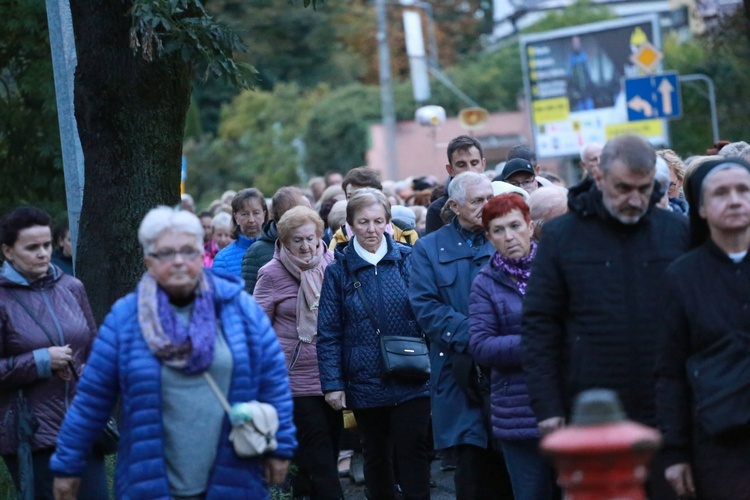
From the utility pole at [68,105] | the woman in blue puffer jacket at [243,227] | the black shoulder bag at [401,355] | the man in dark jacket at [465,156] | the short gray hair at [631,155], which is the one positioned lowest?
the black shoulder bag at [401,355]

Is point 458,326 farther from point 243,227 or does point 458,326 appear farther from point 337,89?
point 337,89

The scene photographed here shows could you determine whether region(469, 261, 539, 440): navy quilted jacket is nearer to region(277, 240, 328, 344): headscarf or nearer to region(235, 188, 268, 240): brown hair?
region(277, 240, 328, 344): headscarf

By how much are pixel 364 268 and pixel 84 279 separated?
237 centimetres

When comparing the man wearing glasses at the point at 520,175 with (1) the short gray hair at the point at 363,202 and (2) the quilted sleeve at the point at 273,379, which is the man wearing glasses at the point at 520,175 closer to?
(1) the short gray hair at the point at 363,202

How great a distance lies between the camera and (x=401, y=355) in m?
8.52

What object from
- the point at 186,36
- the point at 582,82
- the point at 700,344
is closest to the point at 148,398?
the point at 700,344

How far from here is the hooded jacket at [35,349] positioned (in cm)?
688

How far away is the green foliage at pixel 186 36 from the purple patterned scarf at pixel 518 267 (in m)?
2.94

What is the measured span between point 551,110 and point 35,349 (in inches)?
1403

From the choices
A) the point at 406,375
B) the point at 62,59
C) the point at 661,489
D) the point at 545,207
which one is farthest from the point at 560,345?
the point at 62,59

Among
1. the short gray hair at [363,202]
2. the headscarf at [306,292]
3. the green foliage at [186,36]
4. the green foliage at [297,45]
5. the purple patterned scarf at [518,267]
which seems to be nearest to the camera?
the purple patterned scarf at [518,267]

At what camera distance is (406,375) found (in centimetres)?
854

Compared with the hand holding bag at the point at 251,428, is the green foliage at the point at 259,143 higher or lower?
higher

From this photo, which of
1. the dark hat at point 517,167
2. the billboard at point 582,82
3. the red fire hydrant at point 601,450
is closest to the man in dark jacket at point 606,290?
the red fire hydrant at point 601,450
